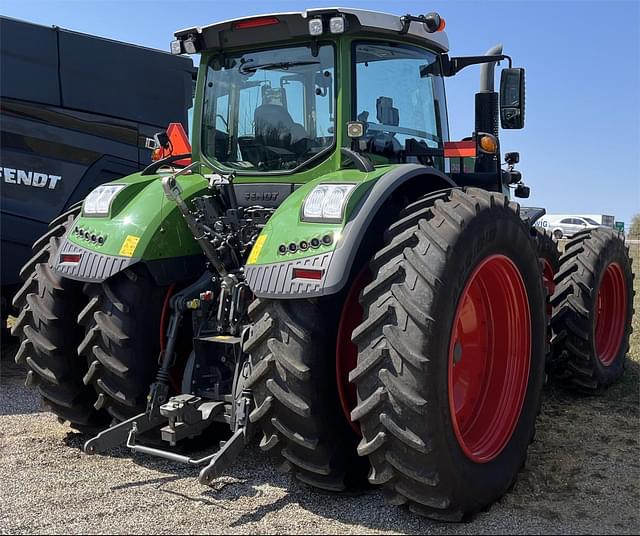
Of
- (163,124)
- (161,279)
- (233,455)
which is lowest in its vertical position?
(233,455)

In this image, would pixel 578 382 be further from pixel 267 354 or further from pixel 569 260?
pixel 267 354

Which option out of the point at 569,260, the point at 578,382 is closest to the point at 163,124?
the point at 569,260

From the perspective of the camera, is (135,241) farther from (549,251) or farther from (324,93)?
(549,251)

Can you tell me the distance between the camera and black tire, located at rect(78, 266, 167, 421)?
3477mm

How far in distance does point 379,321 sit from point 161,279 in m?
1.37

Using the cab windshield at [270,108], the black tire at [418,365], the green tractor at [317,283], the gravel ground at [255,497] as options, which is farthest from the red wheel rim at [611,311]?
the cab windshield at [270,108]

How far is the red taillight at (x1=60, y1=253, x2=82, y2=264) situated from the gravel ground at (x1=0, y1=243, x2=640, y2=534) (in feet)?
3.51

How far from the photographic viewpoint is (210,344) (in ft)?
11.8

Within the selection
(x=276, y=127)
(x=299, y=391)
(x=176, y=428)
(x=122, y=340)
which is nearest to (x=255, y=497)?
(x=176, y=428)

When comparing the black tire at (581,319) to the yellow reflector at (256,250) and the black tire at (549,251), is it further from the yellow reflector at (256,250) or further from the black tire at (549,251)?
the yellow reflector at (256,250)

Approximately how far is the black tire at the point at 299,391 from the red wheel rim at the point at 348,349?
53mm

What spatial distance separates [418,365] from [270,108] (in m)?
1.85

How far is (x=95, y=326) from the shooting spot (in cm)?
351

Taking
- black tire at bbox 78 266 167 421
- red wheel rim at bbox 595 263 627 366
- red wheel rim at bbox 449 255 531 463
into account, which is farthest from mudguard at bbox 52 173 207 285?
red wheel rim at bbox 595 263 627 366
